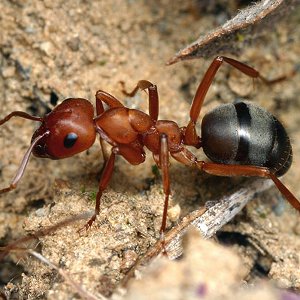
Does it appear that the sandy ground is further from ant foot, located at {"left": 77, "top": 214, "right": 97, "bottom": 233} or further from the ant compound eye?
the ant compound eye

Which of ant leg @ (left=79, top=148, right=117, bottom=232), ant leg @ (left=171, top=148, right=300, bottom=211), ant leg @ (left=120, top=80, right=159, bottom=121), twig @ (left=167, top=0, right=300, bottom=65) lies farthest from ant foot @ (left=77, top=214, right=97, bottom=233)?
twig @ (left=167, top=0, right=300, bottom=65)

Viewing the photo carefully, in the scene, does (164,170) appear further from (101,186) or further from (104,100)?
(104,100)

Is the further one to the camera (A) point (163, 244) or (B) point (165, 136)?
(B) point (165, 136)

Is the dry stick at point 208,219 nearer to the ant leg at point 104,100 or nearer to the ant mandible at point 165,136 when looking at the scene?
the ant mandible at point 165,136

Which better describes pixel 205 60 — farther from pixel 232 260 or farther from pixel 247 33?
pixel 232 260

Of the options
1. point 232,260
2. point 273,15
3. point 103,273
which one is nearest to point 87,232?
point 103,273

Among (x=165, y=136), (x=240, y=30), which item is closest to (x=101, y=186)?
(x=165, y=136)

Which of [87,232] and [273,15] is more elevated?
[273,15]
